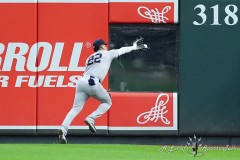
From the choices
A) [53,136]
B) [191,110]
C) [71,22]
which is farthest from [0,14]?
[191,110]

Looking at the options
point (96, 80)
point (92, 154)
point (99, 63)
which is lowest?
point (92, 154)

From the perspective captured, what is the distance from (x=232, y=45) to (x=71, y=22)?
3.30 metres

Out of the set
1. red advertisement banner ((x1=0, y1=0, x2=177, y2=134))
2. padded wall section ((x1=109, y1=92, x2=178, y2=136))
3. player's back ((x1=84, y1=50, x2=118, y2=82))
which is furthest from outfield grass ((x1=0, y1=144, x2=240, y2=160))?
red advertisement banner ((x1=0, y1=0, x2=177, y2=134))

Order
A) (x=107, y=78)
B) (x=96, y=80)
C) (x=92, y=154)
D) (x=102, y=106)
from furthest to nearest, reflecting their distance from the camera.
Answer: (x=107, y=78) < (x=102, y=106) < (x=96, y=80) < (x=92, y=154)

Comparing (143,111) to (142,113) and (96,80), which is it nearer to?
(142,113)

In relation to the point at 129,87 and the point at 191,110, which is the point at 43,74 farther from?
the point at 191,110

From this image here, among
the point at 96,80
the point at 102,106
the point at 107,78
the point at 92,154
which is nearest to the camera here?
the point at 92,154

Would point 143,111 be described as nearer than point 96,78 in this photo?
No

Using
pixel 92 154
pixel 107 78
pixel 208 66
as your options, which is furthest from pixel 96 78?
pixel 208 66

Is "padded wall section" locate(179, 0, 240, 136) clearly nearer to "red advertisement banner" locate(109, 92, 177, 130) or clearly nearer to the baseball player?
"red advertisement banner" locate(109, 92, 177, 130)

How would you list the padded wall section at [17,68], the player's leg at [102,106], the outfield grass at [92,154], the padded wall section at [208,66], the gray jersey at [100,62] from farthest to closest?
the padded wall section at [208,66] → the padded wall section at [17,68] → the gray jersey at [100,62] → the player's leg at [102,106] → the outfield grass at [92,154]

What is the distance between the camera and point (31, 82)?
68.0ft

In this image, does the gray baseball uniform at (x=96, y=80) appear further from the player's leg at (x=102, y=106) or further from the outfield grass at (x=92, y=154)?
the outfield grass at (x=92, y=154)

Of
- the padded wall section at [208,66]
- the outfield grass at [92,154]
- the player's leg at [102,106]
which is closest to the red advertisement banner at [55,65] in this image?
the padded wall section at [208,66]
